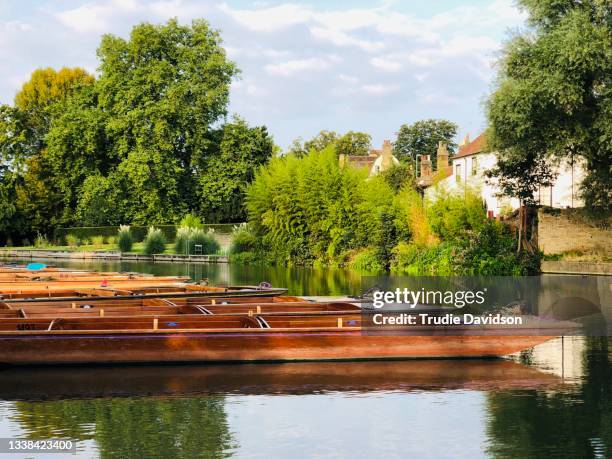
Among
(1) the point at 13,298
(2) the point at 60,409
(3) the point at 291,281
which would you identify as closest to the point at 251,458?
(2) the point at 60,409

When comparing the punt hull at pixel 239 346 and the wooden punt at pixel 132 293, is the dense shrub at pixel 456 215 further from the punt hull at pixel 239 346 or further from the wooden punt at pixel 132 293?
the punt hull at pixel 239 346

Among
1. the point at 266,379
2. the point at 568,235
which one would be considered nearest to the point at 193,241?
the point at 568,235

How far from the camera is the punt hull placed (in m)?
15.5

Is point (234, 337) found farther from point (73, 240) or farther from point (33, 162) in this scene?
point (33, 162)

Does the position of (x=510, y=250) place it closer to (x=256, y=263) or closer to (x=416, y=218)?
(x=416, y=218)

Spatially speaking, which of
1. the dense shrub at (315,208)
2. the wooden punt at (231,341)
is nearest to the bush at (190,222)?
the dense shrub at (315,208)

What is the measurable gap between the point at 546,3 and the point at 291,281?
14.2 meters

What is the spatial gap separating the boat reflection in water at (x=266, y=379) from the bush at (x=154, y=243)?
3867cm

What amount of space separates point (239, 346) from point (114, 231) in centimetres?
4689

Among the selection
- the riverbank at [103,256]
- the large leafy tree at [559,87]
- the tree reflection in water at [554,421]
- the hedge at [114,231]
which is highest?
the large leafy tree at [559,87]

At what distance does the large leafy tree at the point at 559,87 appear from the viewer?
31.2 metres

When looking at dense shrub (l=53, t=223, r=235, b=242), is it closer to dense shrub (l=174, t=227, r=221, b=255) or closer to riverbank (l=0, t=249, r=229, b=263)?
dense shrub (l=174, t=227, r=221, b=255)

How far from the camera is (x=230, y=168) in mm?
60344

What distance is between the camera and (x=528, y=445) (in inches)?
428
